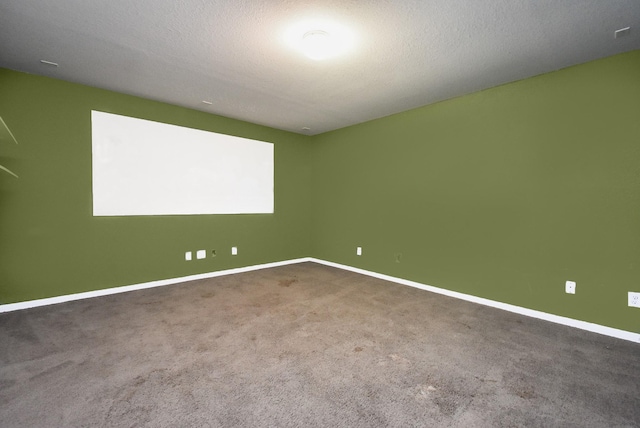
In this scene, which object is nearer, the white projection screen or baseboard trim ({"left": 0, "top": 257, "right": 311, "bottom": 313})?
baseboard trim ({"left": 0, "top": 257, "right": 311, "bottom": 313})

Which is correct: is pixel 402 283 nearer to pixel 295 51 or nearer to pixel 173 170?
pixel 295 51

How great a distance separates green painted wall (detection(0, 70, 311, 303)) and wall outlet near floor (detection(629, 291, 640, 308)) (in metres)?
4.83

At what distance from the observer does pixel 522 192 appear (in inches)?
119

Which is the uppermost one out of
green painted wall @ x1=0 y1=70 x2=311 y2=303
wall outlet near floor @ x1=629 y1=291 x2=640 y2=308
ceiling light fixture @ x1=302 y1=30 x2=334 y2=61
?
ceiling light fixture @ x1=302 y1=30 x2=334 y2=61

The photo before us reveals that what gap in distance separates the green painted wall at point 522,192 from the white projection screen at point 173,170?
197 centimetres

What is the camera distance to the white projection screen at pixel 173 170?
3.50 meters

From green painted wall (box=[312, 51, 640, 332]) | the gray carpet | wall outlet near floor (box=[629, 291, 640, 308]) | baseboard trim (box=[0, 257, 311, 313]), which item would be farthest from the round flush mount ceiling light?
baseboard trim (box=[0, 257, 311, 313])

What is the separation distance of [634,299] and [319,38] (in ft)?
11.2

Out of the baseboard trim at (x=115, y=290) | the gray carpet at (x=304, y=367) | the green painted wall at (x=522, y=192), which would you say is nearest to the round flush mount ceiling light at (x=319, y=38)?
the green painted wall at (x=522, y=192)

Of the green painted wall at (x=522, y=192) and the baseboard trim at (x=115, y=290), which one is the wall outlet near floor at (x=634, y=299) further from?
the baseboard trim at (x=115, y=290)

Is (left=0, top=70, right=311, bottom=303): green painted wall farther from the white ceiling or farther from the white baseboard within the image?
the white ceiling

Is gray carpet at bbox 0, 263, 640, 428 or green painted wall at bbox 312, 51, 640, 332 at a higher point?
green painted wall at bbox 312, 51, 640, 332

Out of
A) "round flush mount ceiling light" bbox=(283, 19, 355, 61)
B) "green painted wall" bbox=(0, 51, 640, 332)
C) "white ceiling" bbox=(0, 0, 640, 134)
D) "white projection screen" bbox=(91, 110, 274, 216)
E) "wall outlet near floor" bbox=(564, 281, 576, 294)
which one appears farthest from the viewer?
"white projection screen" bbox=(91, 110, 274, 216)

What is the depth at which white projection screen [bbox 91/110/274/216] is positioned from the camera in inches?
138
